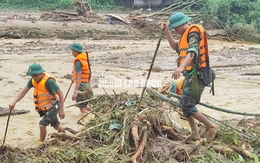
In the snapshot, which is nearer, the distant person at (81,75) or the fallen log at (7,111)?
the distant person at (81,75)

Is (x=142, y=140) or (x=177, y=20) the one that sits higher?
(x=177, y=20)

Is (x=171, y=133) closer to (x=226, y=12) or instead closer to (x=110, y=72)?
(x=110, y=72)

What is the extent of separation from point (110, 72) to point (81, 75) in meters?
5.30

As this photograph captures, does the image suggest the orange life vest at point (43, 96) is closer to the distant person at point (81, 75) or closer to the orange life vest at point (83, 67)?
the distant person at point (81, 75)

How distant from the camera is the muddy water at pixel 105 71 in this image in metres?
8.02

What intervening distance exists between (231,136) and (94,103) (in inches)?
85.4

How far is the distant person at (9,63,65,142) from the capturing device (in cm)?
614

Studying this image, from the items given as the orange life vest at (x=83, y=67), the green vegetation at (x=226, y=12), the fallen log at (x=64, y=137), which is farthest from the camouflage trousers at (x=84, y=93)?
the green vegetation at (x=226, y=12)

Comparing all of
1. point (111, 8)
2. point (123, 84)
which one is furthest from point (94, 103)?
point (111, 8)

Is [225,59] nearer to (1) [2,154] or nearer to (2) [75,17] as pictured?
(2) [75,17]

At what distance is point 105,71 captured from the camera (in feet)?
44.8

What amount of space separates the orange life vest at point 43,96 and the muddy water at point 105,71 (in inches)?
27.4

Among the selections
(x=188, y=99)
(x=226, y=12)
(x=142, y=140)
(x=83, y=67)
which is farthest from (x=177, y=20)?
(x=226, y=12)

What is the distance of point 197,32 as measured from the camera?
5.38 m
